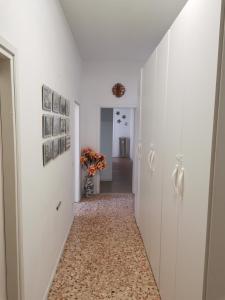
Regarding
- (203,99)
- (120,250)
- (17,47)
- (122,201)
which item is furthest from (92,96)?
(203,99)

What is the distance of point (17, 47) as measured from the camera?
131cm

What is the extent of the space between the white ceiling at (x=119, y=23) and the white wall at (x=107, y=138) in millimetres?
2157

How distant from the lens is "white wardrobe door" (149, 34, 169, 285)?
192 centimetres

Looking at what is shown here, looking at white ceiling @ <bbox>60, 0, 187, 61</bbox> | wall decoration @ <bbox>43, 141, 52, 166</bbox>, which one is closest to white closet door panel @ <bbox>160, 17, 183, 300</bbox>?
wall decoration @ <bbox>43, 141, 52, 166</bbox>

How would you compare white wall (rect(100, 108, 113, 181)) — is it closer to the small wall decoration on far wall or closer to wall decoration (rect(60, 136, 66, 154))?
wall decoration (rect(60, 136, 66, 154))

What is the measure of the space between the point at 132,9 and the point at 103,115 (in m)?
3.67

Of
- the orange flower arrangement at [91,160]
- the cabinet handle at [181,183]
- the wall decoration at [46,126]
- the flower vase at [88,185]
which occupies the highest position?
the wall decoration at [46,126]

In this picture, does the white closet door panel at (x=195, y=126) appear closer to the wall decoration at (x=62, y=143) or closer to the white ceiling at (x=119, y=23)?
the white ceiling at (x=119, y=23)

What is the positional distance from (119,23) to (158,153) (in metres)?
1.89

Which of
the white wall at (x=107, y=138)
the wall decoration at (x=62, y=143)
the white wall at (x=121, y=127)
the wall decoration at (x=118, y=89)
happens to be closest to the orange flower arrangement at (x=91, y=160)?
the wall decoration at (x=118, y=89)

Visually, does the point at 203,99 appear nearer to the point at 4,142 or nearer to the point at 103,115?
the point at 4,142

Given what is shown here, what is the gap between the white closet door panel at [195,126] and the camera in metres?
1.08

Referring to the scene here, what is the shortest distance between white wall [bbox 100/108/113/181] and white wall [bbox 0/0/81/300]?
376 centimetres

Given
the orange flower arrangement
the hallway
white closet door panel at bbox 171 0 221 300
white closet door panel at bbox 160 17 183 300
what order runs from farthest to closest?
the hallway < the orange flower arrangement < white closet door panel at bbox 160 17 183 300 < white closet door panel at bbox 171 0 221 300
